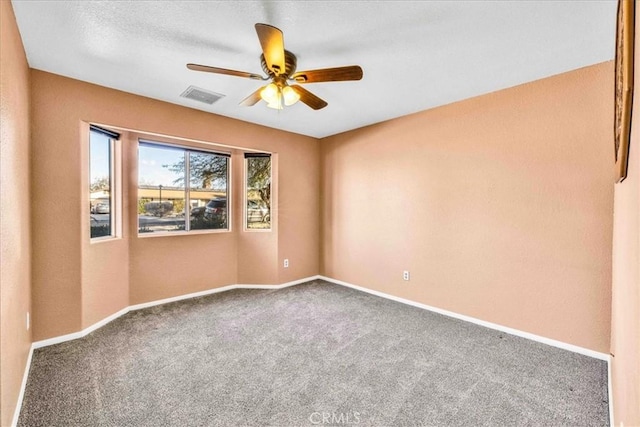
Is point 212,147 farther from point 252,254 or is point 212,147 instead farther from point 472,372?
point 472,372

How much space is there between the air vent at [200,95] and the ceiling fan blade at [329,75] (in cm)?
139

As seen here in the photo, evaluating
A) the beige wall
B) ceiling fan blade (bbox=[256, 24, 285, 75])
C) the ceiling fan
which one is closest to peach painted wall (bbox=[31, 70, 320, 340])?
the beige wall

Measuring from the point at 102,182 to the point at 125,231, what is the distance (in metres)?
0.62

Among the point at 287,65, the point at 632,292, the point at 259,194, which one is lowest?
the point at 632,292

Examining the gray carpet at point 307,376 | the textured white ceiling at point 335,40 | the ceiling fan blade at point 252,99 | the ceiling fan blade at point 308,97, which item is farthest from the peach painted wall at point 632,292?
the ceiling fan blade at point 252,99

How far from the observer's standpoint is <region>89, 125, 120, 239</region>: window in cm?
301

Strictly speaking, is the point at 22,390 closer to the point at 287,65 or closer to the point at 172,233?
the point at 172,233

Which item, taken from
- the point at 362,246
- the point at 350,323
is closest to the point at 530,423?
the point at 350,323

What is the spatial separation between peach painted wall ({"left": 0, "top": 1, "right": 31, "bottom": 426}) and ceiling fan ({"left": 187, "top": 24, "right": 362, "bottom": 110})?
1054 millimetres

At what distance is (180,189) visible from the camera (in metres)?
3.87

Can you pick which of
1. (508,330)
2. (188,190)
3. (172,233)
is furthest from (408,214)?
(172,233)

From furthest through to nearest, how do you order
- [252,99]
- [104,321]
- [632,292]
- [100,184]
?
[100,184] → [104,321] → [252,99] → [632,292]

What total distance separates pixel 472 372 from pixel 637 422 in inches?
59.4

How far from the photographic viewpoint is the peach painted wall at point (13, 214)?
1.49 meters
